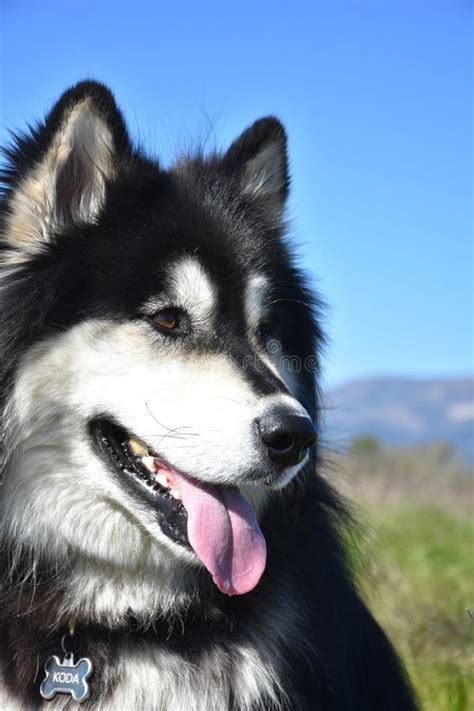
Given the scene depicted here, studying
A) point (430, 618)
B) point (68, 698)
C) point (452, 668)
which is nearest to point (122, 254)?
point (68, 698)

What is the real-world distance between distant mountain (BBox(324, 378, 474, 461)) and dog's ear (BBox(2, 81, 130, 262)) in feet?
4.12

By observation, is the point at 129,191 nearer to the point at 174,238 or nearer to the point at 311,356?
the point at 174,238

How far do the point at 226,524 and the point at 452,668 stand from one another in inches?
81.4

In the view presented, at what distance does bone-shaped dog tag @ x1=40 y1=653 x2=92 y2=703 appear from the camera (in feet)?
8.81

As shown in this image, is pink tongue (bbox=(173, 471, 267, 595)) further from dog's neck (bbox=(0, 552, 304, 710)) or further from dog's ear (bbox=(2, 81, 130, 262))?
dog's ear (bbox=(2, 81, 130, 262))

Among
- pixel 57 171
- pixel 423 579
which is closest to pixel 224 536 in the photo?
pixel 57 171

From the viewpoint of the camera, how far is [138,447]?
2846 mm

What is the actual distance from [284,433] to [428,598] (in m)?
3.32

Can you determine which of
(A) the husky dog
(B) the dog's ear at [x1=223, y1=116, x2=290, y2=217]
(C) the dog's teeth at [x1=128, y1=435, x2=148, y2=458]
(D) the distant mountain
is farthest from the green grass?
(B) the dog's ear at [x1=223, y1=116, x2=290, y2=217]

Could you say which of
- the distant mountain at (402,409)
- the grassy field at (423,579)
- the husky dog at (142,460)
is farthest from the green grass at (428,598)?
the husky dog at (142,460)

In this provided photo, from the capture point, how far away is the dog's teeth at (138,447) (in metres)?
2.84

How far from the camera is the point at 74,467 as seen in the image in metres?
2.85

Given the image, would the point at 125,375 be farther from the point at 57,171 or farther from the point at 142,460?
the point at 57,171

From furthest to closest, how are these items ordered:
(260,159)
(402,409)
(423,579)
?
(402,409) < (423,579) < (260,159)
